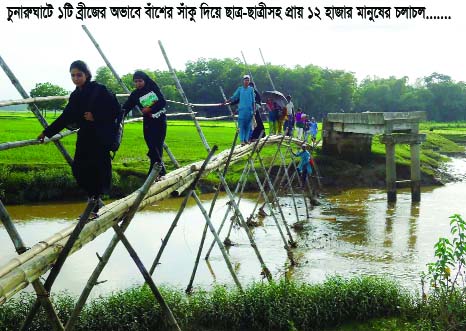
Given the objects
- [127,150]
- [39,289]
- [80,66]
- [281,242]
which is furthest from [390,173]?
[39,289]

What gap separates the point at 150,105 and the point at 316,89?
60072 millimetres

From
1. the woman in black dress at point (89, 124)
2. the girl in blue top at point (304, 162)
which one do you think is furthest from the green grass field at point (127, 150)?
the woman in black dress at point (89, 124)

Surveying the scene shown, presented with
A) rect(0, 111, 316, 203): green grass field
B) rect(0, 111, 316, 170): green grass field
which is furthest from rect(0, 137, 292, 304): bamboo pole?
rect(0, 111, 316, 170): green grass field

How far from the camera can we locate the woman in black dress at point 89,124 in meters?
5.03

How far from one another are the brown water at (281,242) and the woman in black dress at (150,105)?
350 cm

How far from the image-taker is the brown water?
1048cm

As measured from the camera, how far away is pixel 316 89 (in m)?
65.4

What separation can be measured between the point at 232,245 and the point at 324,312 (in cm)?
551

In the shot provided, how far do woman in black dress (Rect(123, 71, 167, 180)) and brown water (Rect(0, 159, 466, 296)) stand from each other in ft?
11.5

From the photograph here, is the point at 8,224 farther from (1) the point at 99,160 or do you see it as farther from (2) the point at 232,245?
(2) the point at 232,245

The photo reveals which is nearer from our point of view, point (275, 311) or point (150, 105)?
point (150, 105)

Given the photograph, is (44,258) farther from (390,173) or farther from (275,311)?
(390,173)

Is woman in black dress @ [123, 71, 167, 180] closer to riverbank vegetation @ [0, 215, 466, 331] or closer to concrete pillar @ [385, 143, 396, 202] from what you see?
riverbank vegetation @ [0, 215, 466, 331]

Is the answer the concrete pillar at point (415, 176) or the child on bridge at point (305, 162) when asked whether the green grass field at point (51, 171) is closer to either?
the child on bridge at point (305, 162)
